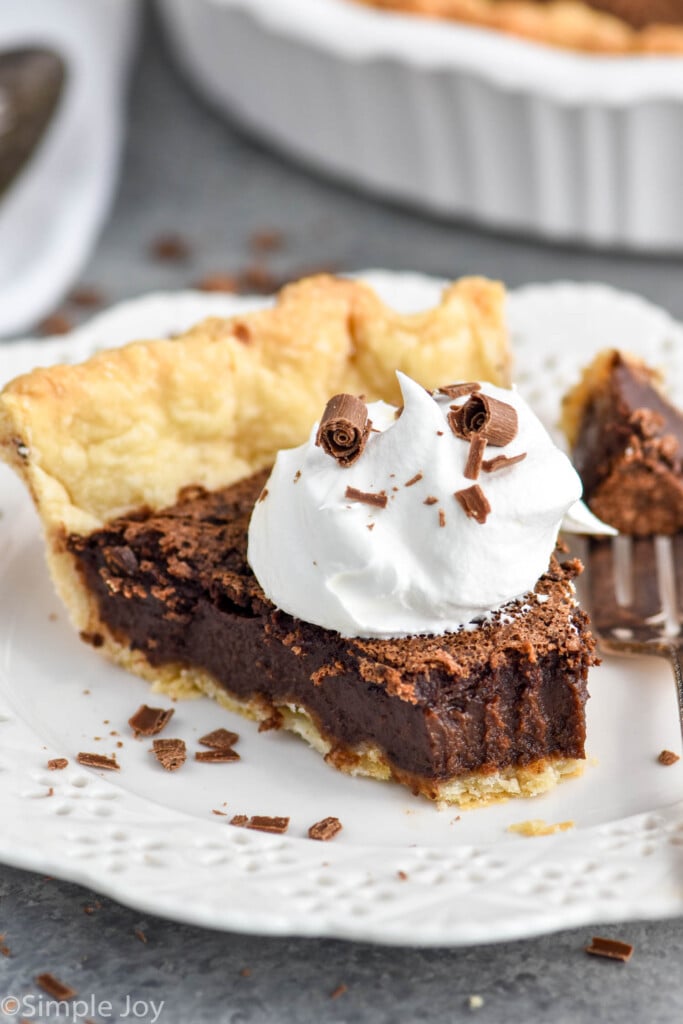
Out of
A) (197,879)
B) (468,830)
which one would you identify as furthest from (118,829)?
(468,830)

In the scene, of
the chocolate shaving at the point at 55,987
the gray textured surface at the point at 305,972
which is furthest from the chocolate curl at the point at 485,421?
the chocolate shaving at the point at 55,987

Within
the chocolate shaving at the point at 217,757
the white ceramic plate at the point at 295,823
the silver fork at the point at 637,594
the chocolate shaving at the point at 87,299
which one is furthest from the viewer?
the chocolate shaving at the point at 87,299

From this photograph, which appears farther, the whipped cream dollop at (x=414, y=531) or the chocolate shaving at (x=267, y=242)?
the chocolate shaving at (x=267, y=242)

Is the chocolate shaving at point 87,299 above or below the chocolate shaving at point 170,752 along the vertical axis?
below

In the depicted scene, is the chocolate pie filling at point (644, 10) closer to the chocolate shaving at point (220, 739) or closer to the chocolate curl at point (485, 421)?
the chocolate curl at point (485, 421)

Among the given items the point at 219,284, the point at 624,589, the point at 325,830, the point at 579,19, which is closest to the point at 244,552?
the point at 325,830

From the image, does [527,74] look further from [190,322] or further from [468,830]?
[468,830]
